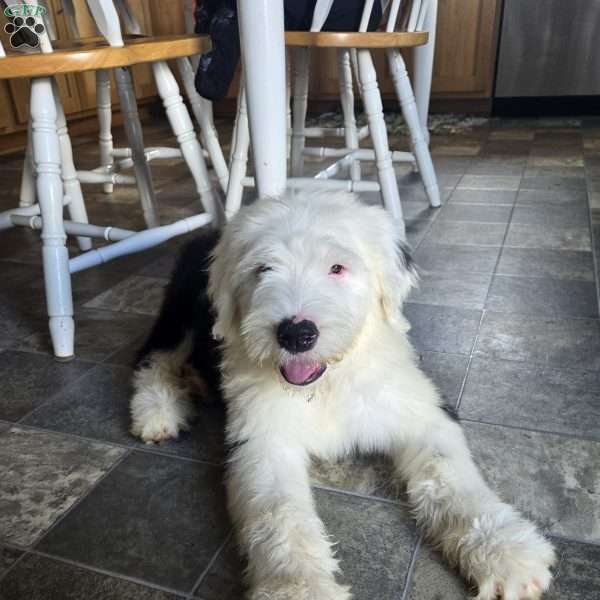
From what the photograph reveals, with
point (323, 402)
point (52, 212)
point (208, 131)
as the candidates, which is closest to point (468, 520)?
point (323, 402)

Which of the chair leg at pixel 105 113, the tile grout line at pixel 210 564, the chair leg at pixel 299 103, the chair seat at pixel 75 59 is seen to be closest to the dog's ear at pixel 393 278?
the tile grout line at pixel 210 564

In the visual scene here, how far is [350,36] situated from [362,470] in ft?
5.53

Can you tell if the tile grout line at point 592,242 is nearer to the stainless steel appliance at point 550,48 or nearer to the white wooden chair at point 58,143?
the white wooden chair at point 58,143

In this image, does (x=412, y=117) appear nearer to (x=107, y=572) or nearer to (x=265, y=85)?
(x=265, y=85)

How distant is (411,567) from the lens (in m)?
1.13

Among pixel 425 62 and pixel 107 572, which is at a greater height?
pixel 425 62

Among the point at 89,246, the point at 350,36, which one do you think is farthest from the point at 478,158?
the point at 89,246

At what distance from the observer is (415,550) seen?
3.83 feet

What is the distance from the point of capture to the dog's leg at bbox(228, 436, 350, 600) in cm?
103

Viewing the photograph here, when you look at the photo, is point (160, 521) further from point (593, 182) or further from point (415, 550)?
point (593, 182)

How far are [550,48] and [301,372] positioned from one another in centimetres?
556

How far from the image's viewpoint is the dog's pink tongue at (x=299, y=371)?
121 cm

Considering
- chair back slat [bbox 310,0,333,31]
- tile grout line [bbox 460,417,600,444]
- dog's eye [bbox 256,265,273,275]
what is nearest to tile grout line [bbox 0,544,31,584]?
dog's eye [bbox 256,265,273,275]

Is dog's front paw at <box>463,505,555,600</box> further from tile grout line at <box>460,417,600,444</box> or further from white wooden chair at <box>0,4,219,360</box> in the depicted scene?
white wooden chair at <box>0,4,219,360</box>
